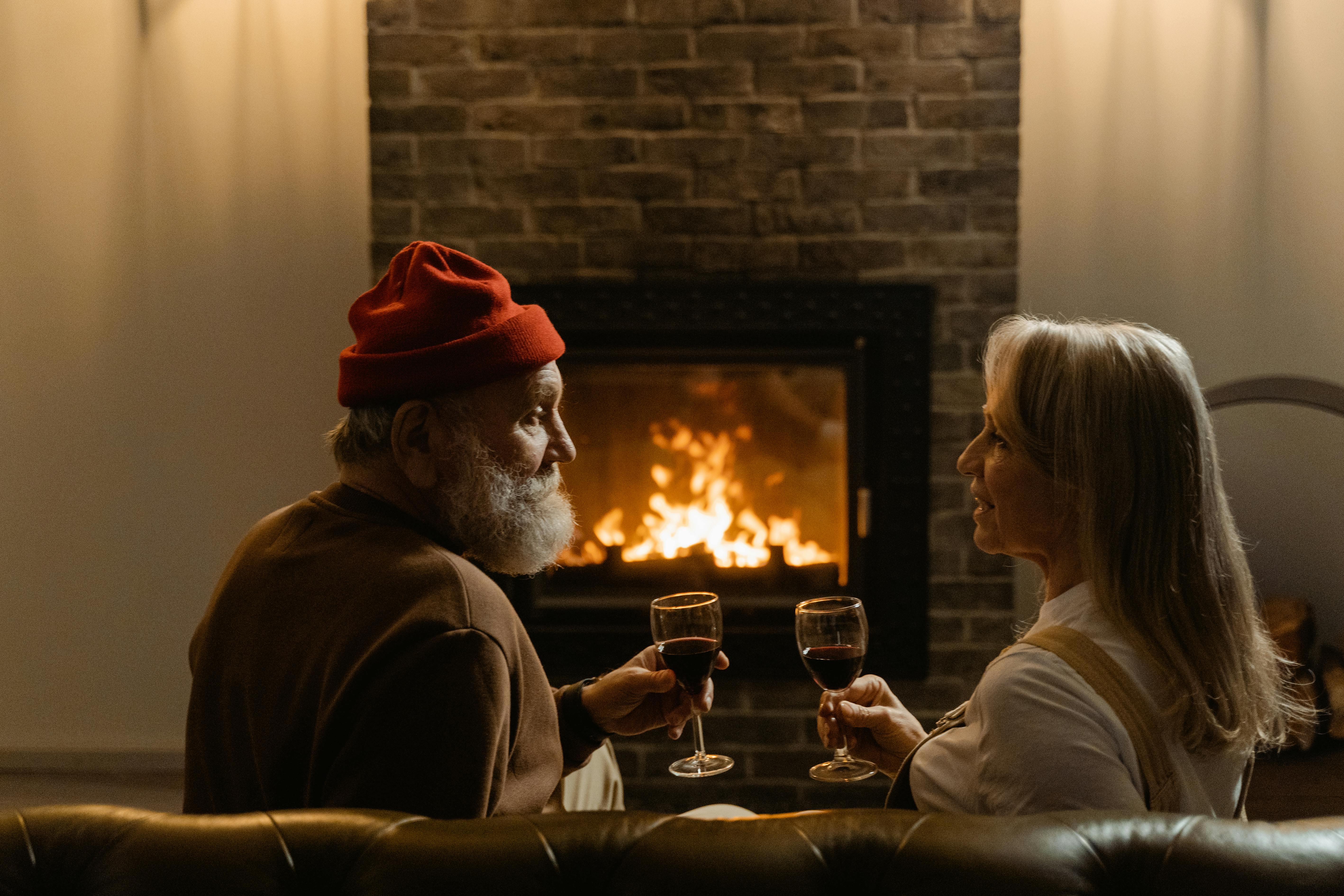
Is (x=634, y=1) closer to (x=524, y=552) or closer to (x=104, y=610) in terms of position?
(x=524, y=552)

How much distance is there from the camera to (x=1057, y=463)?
A: 108cm

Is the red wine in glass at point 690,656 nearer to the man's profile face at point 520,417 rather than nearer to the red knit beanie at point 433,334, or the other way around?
the man's profile face at point 520,417

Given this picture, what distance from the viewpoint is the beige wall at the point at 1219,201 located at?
9.34 feet

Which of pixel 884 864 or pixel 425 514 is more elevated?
pixel 425 514

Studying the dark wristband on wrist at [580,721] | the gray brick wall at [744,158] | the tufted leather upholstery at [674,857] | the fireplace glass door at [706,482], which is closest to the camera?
the tufted leather upholstery at [674,857]

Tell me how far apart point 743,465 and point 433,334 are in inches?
71.4

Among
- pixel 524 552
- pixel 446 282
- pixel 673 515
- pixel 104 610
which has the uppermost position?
pixel 446 282

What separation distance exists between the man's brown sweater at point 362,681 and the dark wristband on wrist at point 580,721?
0.27m

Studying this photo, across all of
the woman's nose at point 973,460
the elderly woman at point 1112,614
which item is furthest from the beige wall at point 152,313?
the elderly woman at point 1112,614

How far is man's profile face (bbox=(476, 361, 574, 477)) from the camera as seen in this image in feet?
4.37

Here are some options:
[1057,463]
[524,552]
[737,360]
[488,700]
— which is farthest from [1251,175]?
[488,700]

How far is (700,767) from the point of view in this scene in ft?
5.08

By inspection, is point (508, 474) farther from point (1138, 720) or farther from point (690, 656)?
point (1138, 720)

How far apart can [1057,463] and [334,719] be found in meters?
0.81
